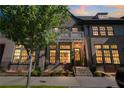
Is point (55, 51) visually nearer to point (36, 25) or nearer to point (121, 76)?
point (36, 25)

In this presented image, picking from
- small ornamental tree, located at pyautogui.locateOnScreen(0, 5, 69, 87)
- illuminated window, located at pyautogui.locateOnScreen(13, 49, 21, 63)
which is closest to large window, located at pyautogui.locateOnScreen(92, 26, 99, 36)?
illuminated window, located at pyautogui.locateOnScreen(13, 49, 21, 63)

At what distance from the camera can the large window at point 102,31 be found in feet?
70.9

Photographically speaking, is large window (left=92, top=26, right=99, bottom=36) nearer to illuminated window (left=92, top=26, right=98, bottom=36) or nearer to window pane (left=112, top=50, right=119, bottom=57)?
illuminated window (left=92, top=26, right=98, bottom=36)

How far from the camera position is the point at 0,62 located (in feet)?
64.5

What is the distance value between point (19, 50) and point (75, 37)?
7.30 meters

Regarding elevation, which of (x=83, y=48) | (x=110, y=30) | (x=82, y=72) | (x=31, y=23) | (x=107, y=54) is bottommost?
(x=82, y=72)

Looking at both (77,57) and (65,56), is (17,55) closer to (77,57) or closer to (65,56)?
(65,56)

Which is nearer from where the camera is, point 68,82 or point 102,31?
point 68,82

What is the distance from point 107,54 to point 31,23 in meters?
12.6

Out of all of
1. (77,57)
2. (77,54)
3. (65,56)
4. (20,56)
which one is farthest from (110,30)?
(20,56)

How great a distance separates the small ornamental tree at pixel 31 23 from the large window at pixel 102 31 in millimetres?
10545

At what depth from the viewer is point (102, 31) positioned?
859 inches

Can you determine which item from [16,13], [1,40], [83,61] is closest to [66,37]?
[83,61]

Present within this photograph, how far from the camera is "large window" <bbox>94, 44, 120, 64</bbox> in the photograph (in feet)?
66.3
